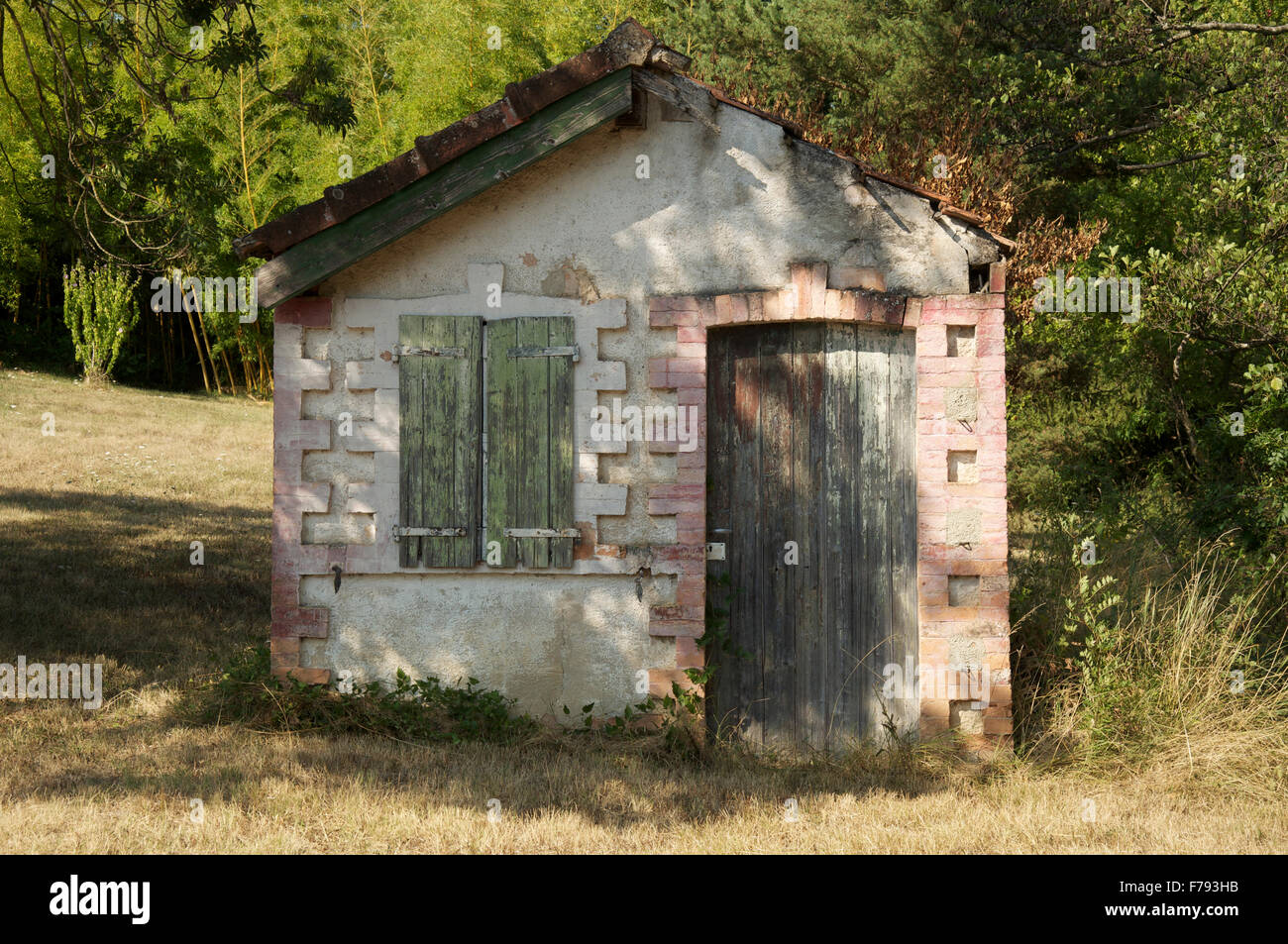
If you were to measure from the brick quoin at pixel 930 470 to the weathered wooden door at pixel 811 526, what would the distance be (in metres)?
0.17

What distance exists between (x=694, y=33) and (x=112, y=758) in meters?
15.7

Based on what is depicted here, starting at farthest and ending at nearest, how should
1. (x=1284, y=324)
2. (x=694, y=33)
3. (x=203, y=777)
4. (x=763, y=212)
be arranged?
(x=694, y=33) → (x=1284, y=324) → (x=763, y=212) → (x=203, y=777)

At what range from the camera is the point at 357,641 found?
679cm

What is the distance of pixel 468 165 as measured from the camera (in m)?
6.62

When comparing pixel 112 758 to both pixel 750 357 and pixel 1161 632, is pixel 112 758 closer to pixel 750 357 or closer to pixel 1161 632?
pixel 750 357

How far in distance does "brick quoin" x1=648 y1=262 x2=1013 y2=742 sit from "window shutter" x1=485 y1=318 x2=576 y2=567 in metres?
0.58

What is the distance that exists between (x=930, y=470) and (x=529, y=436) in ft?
8.17

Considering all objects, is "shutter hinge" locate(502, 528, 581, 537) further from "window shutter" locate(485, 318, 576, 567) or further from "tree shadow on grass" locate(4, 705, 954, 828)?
"tree shadow on grass" locate(4, 705, 954, 828)

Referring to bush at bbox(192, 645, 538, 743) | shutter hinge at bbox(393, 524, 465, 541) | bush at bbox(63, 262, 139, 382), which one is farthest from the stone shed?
bush at bbox(63, 262, 139, 382)

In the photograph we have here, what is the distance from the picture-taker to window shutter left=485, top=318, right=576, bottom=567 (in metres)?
6.76

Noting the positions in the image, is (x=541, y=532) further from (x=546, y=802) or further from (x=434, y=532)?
(x=546, y=802)

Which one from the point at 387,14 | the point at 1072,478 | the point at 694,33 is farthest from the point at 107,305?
the point at 1072,478

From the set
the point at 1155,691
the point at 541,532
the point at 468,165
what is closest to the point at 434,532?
the point at 541,532

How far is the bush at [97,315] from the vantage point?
24969mm
